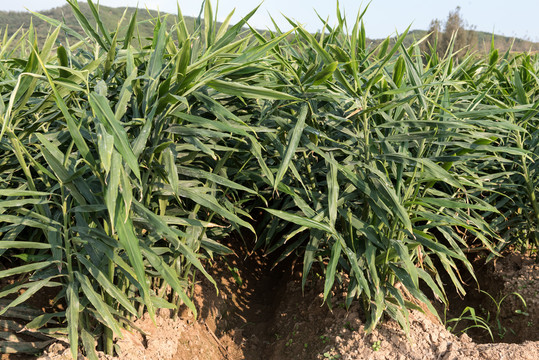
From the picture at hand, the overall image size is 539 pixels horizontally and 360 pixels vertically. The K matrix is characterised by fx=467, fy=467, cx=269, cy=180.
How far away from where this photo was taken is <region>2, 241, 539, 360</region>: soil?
Result: 1576 mm

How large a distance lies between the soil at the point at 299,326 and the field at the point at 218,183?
0.04 ft

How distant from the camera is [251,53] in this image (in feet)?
4.49

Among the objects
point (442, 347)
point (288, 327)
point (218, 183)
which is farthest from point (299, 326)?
point (218, 183)

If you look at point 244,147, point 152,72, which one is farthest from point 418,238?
point 152,72

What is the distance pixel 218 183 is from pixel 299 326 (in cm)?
74

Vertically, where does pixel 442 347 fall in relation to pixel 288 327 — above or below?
above

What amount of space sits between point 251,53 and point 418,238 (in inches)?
32.0

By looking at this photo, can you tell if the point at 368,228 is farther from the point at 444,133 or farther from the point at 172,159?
the point at 172,159

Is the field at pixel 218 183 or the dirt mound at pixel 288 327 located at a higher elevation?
the field at pixel 218 183

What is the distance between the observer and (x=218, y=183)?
149 centimetres

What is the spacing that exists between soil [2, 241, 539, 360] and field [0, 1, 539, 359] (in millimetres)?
12

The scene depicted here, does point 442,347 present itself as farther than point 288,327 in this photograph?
No

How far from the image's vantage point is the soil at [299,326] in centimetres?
158

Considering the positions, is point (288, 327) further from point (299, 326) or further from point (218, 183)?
point (218, 183)
